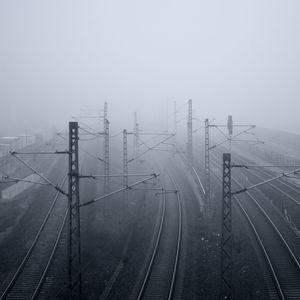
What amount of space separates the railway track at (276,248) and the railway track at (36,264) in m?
11.3

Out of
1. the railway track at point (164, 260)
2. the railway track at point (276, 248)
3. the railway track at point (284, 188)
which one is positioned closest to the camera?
the railway track at point (164, 260)

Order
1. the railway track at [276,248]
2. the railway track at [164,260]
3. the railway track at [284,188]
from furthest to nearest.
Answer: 1. the railway track at [284,188]
2. the railway track at [276,248]
3. the railway track at [164,260]

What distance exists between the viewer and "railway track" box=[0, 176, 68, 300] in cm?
1438

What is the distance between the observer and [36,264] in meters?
16.8

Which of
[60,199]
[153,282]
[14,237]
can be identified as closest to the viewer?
[153,282]

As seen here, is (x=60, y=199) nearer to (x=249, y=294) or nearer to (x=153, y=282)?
(x=153, y=282)

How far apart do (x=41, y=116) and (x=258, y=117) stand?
324ft

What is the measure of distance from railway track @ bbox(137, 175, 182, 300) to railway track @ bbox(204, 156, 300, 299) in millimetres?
4883

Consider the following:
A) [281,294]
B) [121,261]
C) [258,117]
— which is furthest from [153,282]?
[258,117]

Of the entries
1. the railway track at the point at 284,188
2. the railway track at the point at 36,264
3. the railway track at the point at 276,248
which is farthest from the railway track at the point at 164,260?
the railway track at the point at 284,188

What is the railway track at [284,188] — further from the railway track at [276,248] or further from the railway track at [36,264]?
the railway track at [36,264]

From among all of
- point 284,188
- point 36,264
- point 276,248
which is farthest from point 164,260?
point 284,188

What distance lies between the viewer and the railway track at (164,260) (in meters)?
14.4

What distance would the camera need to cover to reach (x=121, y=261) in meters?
17.0
